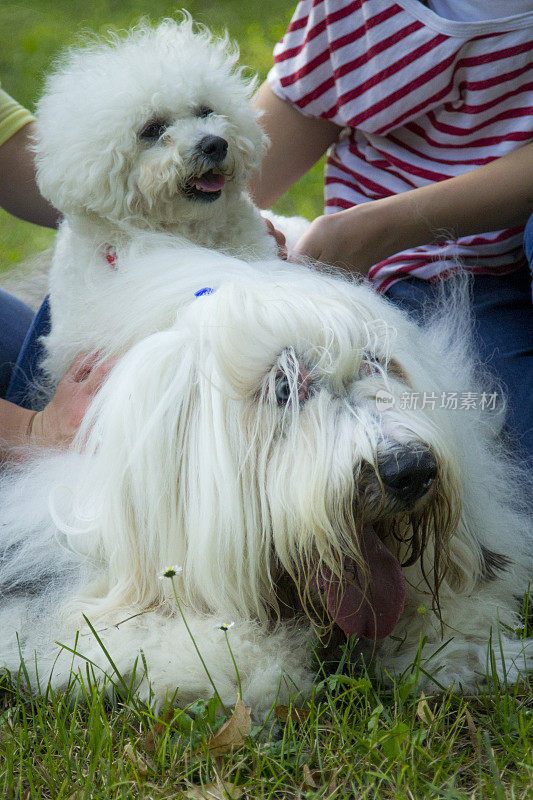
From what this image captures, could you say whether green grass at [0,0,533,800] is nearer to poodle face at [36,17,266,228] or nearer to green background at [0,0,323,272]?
poodle face at [36,17,266,228]

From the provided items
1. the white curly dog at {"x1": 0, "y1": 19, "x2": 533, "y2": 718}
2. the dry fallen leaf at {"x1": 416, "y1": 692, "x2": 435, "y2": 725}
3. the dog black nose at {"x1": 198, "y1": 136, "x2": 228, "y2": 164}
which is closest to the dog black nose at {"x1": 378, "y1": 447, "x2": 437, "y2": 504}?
the white curly dog at {"x1": 0, "y1": 19, "x2": 533, "y2": 718}

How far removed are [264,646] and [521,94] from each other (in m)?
1.55

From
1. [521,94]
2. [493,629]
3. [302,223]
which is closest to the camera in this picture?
[493,629]

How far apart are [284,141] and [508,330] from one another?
854mm

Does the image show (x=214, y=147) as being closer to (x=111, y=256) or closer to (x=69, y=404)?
(x=111, y=256)

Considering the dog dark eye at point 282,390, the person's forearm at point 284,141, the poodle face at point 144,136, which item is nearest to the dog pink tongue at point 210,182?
the poodle face at point 144,136

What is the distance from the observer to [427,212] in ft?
6.97

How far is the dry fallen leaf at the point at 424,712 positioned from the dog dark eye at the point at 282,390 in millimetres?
535

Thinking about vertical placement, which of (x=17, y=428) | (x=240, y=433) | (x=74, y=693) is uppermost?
(x=240, y=433)

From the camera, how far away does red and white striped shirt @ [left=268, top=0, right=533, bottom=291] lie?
2.13 m

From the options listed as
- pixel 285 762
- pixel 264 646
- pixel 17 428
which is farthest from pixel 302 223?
pixel 285 762

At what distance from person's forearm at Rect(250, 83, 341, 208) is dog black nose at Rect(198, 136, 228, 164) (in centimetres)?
40

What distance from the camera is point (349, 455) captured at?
131 centimetres

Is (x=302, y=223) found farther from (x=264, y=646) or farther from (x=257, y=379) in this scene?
(x=264, y=646)
